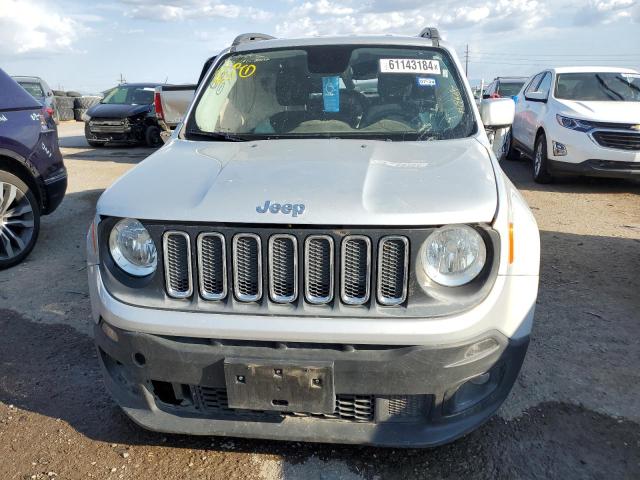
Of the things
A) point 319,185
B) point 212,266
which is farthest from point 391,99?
point 212,266

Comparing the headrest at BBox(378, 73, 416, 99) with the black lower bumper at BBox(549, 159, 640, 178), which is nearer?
the headrest at BBox(378, 73, 416, 99)

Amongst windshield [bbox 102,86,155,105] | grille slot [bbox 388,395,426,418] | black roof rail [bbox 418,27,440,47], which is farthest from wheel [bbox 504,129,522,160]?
grille slot [bbox 388,395,426,418]

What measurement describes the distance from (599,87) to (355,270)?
27.0ft

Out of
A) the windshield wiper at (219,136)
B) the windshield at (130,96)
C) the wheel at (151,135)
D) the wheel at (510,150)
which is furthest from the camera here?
the windshield at (130,96)

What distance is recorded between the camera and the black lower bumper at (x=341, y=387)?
2242mm

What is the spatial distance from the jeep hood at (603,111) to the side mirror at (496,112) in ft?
16.0

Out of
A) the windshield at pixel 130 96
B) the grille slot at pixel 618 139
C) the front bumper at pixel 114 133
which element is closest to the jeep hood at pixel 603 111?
the grille slot at pixel 618 139

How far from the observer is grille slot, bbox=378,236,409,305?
223cm

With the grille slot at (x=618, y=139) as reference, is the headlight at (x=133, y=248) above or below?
above

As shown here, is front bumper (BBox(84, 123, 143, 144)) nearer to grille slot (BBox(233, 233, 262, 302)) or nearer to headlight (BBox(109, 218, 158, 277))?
headlight (BBox(109, 218, 158, 277))

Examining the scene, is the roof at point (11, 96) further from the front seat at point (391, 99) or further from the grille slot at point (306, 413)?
the grille slot at point (306, 413)

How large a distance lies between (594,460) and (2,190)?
16.3 ft

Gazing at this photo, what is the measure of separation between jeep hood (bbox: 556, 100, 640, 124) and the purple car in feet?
22.4

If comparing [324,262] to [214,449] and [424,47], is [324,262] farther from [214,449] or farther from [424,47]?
[424,47]
